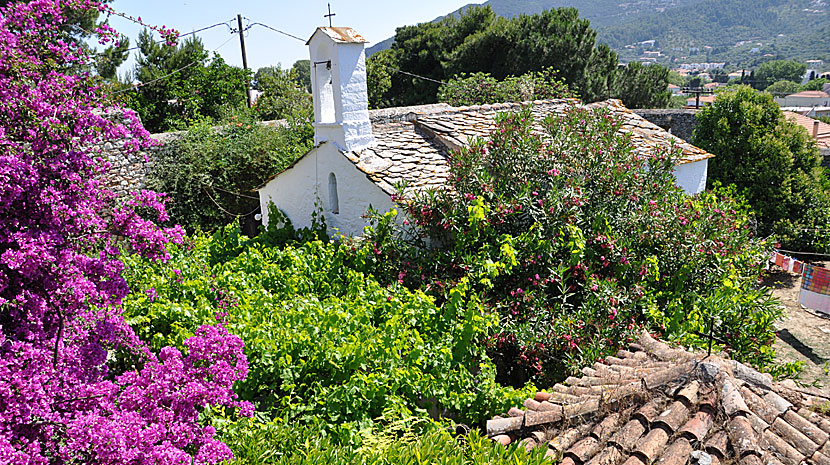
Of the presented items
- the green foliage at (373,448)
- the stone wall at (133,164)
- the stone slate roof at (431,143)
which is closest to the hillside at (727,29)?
the stone slate roof at (431,143)

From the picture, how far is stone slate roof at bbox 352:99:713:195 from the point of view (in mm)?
8117

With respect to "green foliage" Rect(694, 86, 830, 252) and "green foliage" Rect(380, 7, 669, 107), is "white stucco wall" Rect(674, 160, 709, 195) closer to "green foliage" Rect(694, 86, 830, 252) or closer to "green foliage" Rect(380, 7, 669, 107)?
"green foliage" Rect(694, 86, 830, 252)

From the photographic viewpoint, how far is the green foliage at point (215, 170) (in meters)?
13.8

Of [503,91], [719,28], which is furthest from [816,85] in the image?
[719,28]

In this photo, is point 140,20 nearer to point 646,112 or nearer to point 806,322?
point 806,322

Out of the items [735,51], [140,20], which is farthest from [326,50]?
[735,51]

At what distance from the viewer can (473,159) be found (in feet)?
24.0

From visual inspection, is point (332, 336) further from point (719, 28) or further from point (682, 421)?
point (719, 28)

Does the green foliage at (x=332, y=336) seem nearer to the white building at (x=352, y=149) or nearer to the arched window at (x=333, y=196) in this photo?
the white building at (x=352, y=149)

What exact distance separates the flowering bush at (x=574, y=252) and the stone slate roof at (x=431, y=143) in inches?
30.3

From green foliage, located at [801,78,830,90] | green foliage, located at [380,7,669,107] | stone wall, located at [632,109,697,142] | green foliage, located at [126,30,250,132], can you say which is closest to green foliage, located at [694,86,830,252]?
stone wall, located at [632,109,697,142]

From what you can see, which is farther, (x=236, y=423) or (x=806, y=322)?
(x=806, y=322)

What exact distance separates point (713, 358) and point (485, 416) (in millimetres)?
2025

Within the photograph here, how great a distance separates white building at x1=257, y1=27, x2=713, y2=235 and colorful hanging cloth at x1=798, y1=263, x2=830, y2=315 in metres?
3.06
